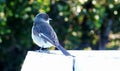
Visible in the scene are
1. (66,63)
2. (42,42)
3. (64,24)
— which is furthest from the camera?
(64,24)

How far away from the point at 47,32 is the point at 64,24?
3.58 meters

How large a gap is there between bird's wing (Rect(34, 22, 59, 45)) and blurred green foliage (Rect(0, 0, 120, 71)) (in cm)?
208

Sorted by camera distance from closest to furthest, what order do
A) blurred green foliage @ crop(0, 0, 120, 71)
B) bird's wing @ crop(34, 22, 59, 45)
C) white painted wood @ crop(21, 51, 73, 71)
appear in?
white painted wood @ crop(21, 51, 73, 71) → bird's wing @ crop(34, 22, 59, 45) → blurred green foliage @ crop(0, 0, 120, 71)

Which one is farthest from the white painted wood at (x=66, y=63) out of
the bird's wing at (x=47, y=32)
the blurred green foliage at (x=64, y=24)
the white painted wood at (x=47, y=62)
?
the blurred green foliage at (x=64, y=24)

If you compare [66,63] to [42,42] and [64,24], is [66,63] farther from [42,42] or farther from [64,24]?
[64,24]

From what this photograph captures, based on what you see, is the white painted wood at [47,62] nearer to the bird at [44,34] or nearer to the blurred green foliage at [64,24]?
the bird at [44,34]

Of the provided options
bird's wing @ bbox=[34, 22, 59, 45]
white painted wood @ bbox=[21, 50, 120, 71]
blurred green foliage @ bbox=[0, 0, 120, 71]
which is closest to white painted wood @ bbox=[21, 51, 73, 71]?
white painted wood @ bbox=[21, 50, 120, 71]

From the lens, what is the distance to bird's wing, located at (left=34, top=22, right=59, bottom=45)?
17.5ft

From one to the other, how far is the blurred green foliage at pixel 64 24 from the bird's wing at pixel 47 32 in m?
2.08

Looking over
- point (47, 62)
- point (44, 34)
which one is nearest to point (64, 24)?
point (44, 34)

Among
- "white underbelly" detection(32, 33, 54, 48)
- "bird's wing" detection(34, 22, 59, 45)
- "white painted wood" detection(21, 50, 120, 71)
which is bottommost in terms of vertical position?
"white painted wood" detection(21, 50, 120, 71)

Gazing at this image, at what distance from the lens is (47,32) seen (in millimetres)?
5465

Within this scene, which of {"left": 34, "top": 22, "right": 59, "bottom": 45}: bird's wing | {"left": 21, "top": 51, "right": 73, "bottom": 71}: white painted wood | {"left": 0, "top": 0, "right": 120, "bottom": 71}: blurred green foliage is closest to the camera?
{"left": 21, "top": 51, "right": 73, "bottom": 71}: white painted wood

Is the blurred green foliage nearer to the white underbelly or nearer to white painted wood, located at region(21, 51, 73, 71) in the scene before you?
the white underbelly
